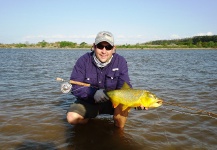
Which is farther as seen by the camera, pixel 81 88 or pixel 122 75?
pixel 122 75

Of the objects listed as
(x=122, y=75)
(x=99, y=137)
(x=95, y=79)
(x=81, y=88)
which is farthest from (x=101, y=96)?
(x=99, y=137)

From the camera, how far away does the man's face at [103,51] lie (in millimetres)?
4629

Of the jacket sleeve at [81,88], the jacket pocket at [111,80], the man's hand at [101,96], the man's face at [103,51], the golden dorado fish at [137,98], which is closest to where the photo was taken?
the golden dorado fish at [137,98]

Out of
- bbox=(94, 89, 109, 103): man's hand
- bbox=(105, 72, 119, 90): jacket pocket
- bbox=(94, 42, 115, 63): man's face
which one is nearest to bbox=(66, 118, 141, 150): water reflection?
bbox=(94, 89, 109, 103): man's hand

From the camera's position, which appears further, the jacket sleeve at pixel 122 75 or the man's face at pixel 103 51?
the jacket sleeve at pixel 122 75

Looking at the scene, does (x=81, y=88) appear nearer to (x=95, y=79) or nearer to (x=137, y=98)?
(x=95, y=79)

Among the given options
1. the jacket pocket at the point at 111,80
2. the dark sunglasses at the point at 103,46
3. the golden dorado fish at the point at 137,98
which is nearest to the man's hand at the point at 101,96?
the golden dorado fish at the point at 137,98

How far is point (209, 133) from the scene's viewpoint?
489cm

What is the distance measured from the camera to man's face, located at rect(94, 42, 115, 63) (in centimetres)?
463

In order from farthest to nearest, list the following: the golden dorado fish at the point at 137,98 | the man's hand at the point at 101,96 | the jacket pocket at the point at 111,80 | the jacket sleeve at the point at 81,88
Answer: the jacket pocket at the point at 111,80 → the jacket sleeve at the point at 81,88 → the man's hand at the point at 101,96 → the golden dorado fish at the point at 137,98

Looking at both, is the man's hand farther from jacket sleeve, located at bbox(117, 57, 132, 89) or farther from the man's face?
the man's face

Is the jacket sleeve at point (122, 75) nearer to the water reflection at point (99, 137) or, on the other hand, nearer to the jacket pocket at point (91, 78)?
the jacket pocket at point (91, 78)

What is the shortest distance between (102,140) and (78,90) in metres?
1.19

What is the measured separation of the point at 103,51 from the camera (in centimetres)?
467
